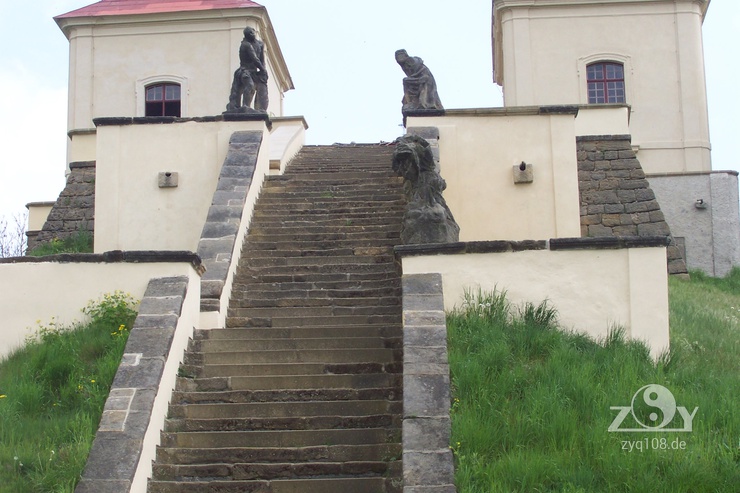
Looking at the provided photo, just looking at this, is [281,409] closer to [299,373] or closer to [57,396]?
[299,373]

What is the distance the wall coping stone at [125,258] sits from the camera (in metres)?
11.2

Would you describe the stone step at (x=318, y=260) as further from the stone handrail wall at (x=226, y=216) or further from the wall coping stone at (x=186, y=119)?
the wall coping stone at (x=186, y=119)

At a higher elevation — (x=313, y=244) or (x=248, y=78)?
(x=248, y=78)

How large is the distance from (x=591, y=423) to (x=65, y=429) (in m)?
4.42

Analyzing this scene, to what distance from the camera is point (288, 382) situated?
1052cm

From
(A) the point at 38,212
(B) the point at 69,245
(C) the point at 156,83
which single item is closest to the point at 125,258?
(B) the point at 69,245

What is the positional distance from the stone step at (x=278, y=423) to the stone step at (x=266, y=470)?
2.00 feet

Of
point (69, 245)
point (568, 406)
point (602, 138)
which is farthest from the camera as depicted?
point (602, 138)

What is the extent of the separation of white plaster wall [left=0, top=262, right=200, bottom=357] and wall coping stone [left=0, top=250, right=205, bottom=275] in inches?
1.7

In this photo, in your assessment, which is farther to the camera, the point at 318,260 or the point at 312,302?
the point at 318,260

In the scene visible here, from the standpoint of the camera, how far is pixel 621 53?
92.1ft

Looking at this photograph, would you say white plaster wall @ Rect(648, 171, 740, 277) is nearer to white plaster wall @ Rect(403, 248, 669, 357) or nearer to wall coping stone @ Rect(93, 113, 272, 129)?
wall coping stone @ Rect(93, 113, 272, 129)

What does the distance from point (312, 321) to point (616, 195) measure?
39.7 ft

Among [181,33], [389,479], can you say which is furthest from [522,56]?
[389,479]
